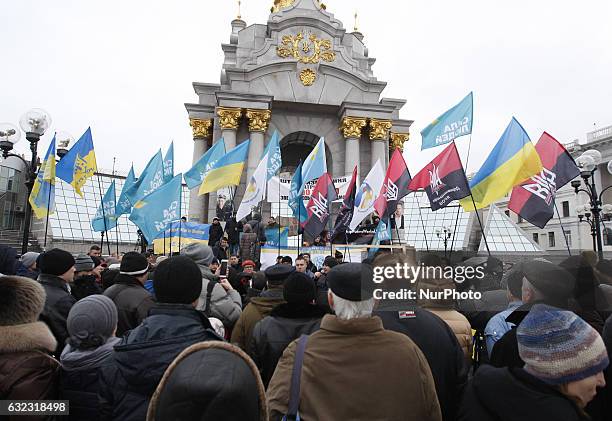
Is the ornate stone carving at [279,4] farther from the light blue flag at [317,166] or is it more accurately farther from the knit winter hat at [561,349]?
the knit winter hat at [561,349]

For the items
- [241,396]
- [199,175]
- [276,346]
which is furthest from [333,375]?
[199,175]

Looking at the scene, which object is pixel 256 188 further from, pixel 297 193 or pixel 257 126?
pixel 257 126

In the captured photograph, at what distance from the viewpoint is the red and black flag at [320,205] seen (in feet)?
40.1

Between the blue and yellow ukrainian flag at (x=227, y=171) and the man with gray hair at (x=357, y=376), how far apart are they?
371 inches

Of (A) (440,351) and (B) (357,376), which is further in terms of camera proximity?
(A) (440,351)

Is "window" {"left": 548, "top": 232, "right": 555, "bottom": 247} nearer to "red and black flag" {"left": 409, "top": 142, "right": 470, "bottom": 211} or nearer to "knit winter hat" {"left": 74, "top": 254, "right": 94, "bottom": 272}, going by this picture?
"red and black flag" {"left": 409, "top": 142, "right": 470, "bottom": 211}

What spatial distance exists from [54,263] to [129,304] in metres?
0.97

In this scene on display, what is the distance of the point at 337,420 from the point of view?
2.21m

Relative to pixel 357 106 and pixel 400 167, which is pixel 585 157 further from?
pixel 357 106

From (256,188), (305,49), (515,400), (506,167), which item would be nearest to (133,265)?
(515,400)

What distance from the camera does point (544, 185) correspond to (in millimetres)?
7906

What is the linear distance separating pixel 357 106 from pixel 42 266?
66.3ft

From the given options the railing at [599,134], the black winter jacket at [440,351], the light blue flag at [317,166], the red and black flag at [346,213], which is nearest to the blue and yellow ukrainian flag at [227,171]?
the light blue flag at [317,166]

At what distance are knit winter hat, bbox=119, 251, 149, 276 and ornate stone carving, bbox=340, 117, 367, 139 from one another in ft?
62.9
